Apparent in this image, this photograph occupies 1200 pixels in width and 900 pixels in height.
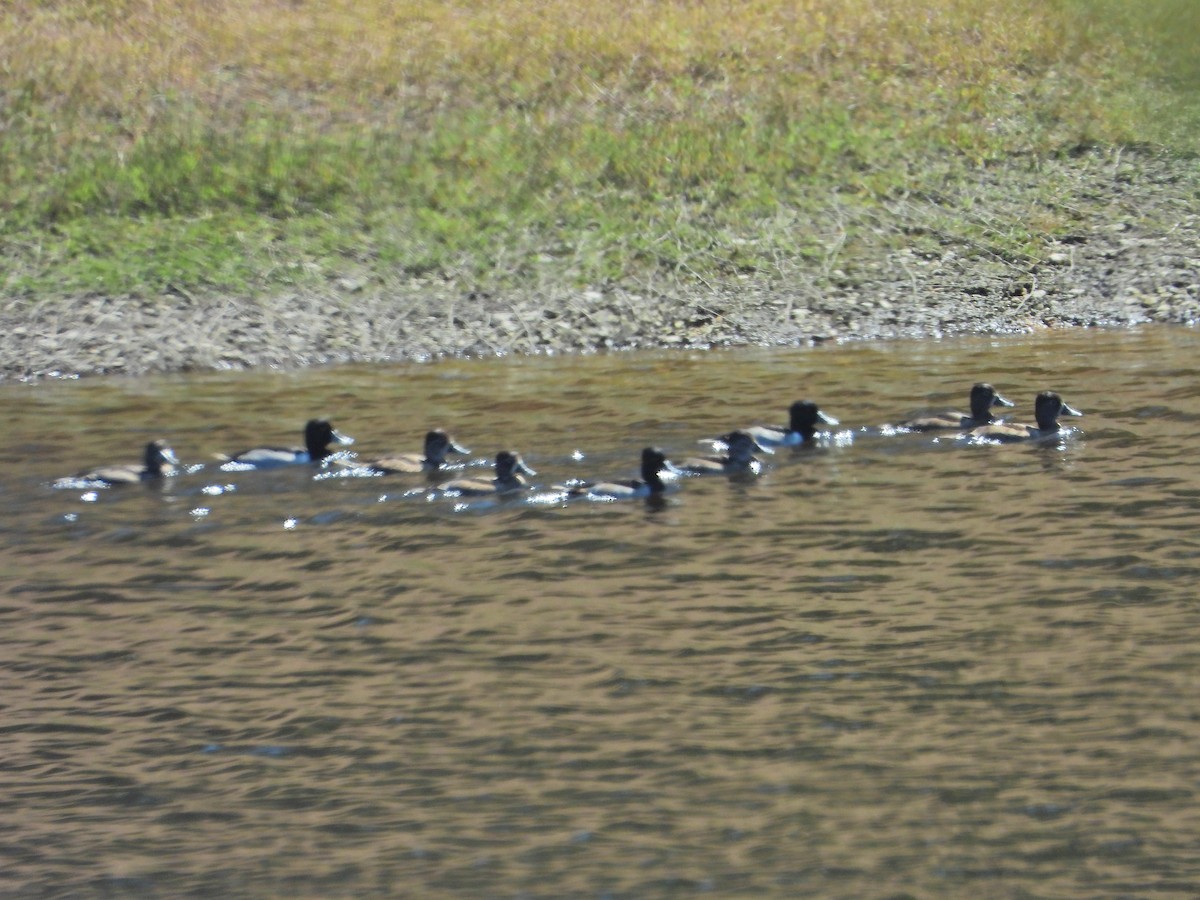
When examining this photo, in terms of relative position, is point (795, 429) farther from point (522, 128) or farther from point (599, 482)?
point (522, 128)

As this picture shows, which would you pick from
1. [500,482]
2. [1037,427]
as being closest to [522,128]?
[1037,427]

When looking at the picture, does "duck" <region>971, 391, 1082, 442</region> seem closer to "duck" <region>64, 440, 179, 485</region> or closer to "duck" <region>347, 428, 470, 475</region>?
"duck" <region>347, 428, 470, 475</region>

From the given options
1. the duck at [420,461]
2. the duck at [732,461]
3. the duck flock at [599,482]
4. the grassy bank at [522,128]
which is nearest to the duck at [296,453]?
the duck flock at [599,482]

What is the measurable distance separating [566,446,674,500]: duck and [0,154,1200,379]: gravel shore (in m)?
8.86

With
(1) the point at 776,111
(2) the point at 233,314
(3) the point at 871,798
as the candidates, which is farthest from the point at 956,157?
(3) the point at 871,798

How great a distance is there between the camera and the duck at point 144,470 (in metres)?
17.7

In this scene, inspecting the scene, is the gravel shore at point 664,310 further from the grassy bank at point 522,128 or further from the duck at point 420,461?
the duck at point 420,461

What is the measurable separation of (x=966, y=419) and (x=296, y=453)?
6381 millimetres

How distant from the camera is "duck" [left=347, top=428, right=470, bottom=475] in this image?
18.0 meters

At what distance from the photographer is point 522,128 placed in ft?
105

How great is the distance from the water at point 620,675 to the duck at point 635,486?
443 millimetres

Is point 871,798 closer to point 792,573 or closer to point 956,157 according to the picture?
point 792,573

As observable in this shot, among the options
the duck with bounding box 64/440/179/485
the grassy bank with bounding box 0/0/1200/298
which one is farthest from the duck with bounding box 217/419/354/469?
the grassy bank with bounding box 0/0/1200/298

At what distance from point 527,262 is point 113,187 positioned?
22.3 ft
